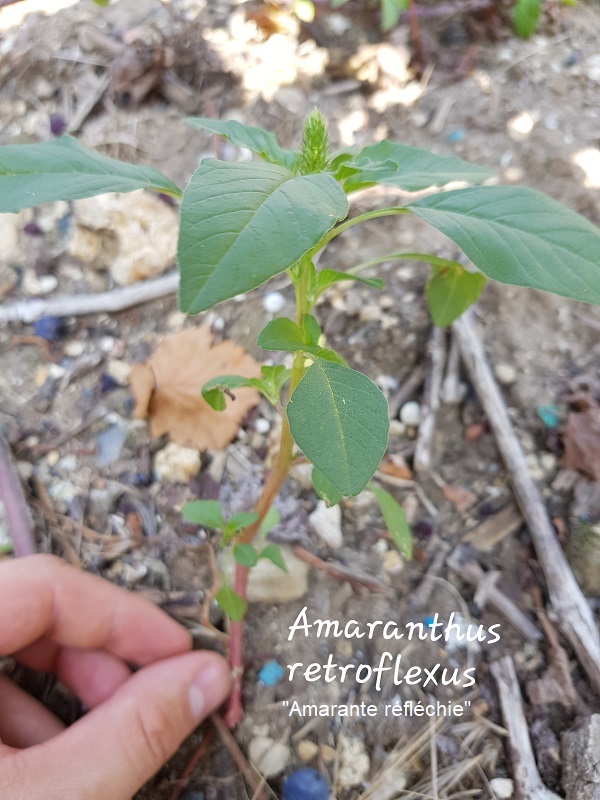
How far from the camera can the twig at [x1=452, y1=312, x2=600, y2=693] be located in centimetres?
148

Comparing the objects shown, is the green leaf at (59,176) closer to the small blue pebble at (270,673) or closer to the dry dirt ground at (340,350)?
the dry dirt ground at (340,350)

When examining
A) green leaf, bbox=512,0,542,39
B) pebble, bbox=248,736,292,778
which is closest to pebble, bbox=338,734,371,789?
pebble, bbox=248,736,292,778

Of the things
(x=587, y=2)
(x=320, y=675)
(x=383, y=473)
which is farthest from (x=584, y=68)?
(x=320, y=675)

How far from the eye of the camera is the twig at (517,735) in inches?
53.2

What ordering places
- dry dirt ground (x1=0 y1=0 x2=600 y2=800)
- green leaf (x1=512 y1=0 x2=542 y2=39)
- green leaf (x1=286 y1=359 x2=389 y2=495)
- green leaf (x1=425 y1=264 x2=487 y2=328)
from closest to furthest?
green leaf (x1=286 y1=359 x2=389 y2=495) → green leaf (x1=425 y1=264 x2=487 y2=328) → dry dirt ground (x1=0 y1=0 x2=600 y2=800) → green leaf (x1=512 y1=0 x2=542 y2=39)

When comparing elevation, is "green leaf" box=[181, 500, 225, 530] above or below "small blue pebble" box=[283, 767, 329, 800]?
above

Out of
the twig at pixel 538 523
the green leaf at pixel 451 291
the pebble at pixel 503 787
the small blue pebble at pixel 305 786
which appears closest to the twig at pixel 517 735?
the pebble at pixel 503 787

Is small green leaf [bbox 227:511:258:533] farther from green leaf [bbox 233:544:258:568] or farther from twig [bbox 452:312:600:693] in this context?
twig [bbox 452:312:600:693]

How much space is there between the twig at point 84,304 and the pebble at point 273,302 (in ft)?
1.03

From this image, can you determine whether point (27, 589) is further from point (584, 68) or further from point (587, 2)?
point (587, 2)

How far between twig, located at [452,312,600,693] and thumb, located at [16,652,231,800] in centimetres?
86

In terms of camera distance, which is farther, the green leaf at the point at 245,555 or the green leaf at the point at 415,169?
the green leaf at the point at 245,555

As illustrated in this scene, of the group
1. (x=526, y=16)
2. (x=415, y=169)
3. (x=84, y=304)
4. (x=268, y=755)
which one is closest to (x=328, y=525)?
(x=268, y=755)

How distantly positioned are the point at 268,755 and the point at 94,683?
47 cm
